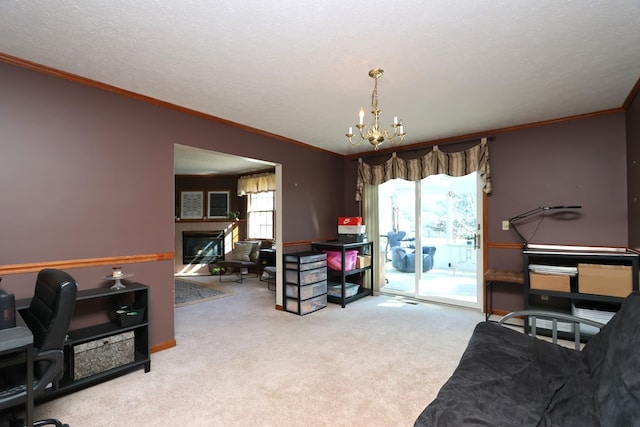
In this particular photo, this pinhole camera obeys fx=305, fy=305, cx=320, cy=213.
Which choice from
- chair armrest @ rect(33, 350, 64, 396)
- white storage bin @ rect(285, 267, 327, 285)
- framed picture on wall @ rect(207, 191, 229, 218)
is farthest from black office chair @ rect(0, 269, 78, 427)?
framed picture on wall @ rect(207, 191, 229, 218)

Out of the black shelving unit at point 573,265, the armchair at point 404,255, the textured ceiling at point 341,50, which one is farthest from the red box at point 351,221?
the black shelving unit at point 573,265

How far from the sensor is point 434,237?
15.5 feet

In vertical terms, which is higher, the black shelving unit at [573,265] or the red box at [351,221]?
the red box at [351,221]

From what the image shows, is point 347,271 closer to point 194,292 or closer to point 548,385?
point 194,292

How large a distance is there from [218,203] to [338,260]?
423cm

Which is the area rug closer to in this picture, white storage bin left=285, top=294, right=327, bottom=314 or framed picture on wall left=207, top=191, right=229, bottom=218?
white storage bin left=285, top=294, right=327, bottom=314

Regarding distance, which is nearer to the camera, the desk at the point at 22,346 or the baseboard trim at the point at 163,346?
the desk at the point at 22,346

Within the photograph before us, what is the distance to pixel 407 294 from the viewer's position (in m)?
4.90

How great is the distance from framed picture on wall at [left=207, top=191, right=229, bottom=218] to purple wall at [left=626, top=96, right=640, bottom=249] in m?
7.10

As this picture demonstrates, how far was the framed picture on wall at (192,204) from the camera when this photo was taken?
7516 millimetres

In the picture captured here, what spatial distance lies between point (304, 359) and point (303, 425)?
0.86 m

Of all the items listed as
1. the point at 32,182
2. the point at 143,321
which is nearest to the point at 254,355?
the point at 143,321

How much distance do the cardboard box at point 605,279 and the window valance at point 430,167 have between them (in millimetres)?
1411

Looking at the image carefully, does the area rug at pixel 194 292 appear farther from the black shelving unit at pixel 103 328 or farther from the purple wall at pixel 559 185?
the purple wall at pixel 559 185
